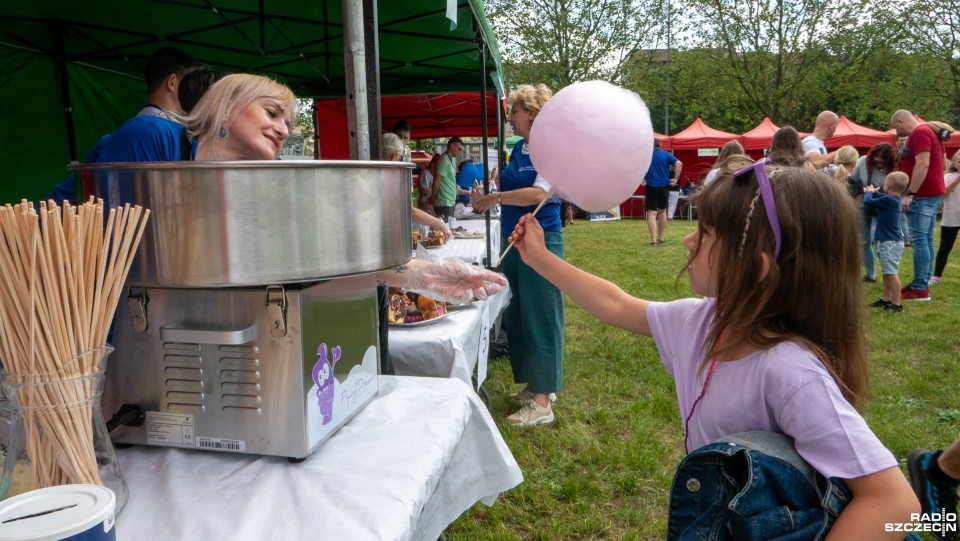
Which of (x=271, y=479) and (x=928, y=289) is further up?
(x=271, y=479)

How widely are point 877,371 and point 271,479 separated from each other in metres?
4.25

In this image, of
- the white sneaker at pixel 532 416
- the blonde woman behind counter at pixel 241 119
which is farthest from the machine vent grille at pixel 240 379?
the white sneaker at pixel 532 416

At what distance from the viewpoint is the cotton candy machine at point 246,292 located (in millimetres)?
825

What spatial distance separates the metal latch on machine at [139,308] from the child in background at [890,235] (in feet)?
Result: 19.7

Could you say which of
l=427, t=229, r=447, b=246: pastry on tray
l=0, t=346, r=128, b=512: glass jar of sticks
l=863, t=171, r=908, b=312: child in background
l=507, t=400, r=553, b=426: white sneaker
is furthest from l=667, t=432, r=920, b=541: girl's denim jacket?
l=863, t=171, r=908, b=312: child in background

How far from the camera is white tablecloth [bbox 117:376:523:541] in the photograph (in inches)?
33.6

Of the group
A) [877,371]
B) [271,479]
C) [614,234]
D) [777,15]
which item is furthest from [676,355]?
[777,15]

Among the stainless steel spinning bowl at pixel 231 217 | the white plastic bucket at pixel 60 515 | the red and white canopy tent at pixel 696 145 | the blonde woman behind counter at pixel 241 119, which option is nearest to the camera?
the white plastic bucket at pixel 60 515

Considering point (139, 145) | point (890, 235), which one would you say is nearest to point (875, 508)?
point (139, 145)

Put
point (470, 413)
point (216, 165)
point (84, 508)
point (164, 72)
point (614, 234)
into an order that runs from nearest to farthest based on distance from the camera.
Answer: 1. point (84, 508)
2. point (216, 165)
3. point (470, 413)
4. point (164, 72)
5. point (614, 234)

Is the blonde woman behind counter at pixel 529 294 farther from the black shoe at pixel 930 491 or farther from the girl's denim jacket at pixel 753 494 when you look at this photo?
the girl's denim jacket at pixel 753 494

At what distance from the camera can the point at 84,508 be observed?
2.05 ft

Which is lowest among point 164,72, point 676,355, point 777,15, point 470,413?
point 470,413

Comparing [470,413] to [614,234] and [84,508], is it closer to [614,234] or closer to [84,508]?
[84,508]
